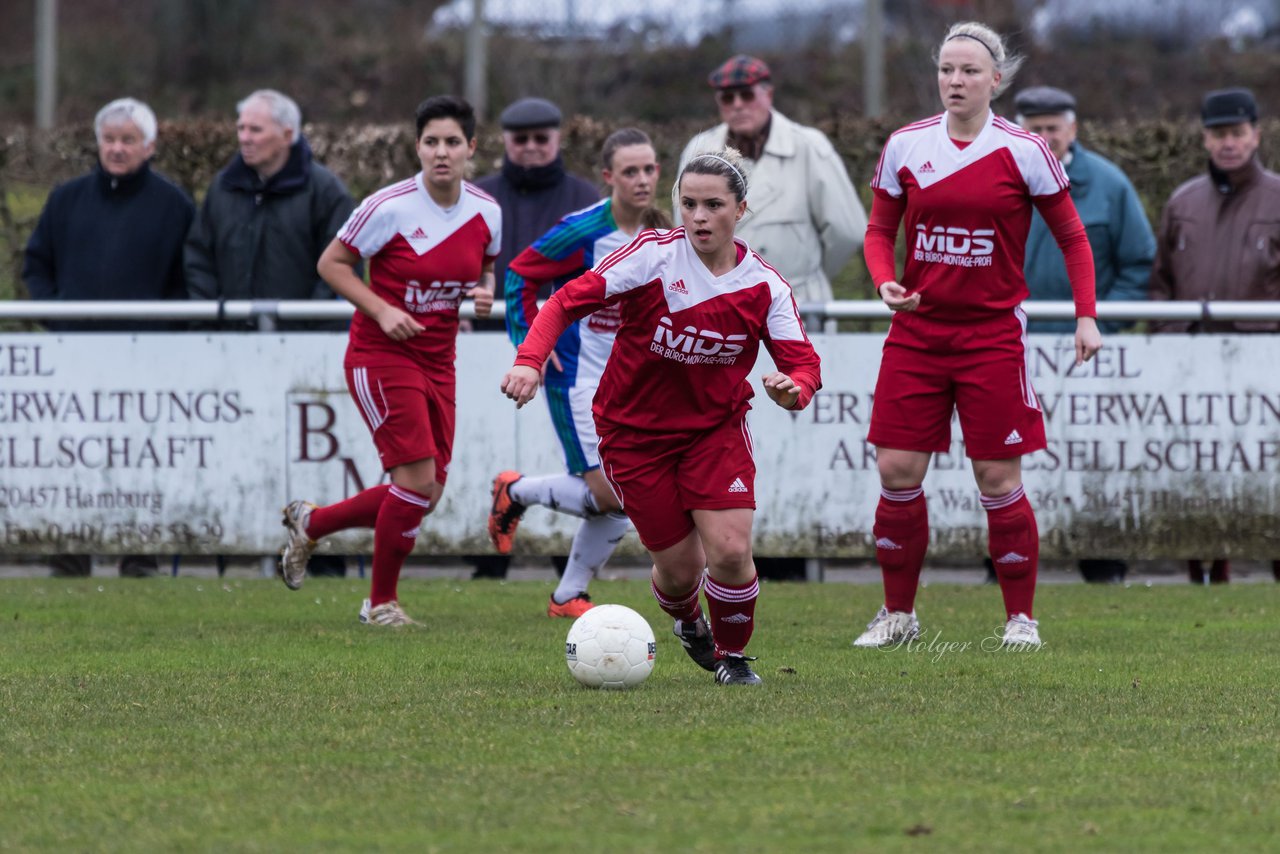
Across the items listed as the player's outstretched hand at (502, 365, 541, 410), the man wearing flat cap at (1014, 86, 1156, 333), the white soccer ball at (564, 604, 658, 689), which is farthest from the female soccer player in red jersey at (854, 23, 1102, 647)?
the man wearing flat cap at (1014, 86, 1156, 333)

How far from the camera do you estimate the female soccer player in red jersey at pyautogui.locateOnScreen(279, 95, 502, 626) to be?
8570 mm

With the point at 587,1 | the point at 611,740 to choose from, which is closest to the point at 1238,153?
the point at 611,740

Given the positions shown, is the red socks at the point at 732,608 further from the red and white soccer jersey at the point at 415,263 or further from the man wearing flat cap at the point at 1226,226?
the man wearing flat cap at the point at 1226,226

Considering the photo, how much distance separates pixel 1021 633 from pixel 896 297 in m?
1.51

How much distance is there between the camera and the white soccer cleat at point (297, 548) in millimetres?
9258

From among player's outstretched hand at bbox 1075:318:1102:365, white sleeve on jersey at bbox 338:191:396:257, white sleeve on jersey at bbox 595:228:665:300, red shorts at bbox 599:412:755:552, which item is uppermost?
white sleeve on jersey at bbox 338:191:396:257

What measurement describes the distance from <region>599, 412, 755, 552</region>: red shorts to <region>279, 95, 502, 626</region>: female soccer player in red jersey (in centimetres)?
187

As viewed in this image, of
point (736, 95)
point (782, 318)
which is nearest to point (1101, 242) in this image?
point (736, 95)

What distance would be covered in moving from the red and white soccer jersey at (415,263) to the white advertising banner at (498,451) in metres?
2.23

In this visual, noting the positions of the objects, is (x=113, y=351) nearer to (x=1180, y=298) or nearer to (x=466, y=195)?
(x=466, y=195)

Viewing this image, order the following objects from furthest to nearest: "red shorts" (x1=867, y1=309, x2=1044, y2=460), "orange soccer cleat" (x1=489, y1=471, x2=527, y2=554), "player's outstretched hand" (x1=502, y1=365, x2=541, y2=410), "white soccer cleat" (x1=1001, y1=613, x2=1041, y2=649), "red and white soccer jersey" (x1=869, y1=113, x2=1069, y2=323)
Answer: "orange soccer cleat" (x1=489, y1=471, x2=527, y2=554)
"white soccer cleat" (x1=1001, y1=613, x2=1041, y2=649)
"red shorts" (x1=867, y1=309, x2=1044, y2=460)
"red and white soccer jersey" (x1=869, y1=113, x2=1069, y2=323)
"player's outstretched hand" (x1=502, y1=365, x2=541, y2=410)

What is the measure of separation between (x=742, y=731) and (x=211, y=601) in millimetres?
4740

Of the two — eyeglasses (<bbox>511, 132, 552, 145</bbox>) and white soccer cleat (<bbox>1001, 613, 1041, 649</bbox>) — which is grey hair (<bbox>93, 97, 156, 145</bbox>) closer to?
eyeglasses (<bbox>511, 132, 552, 145</bbox>)

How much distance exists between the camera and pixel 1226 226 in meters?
10.9
